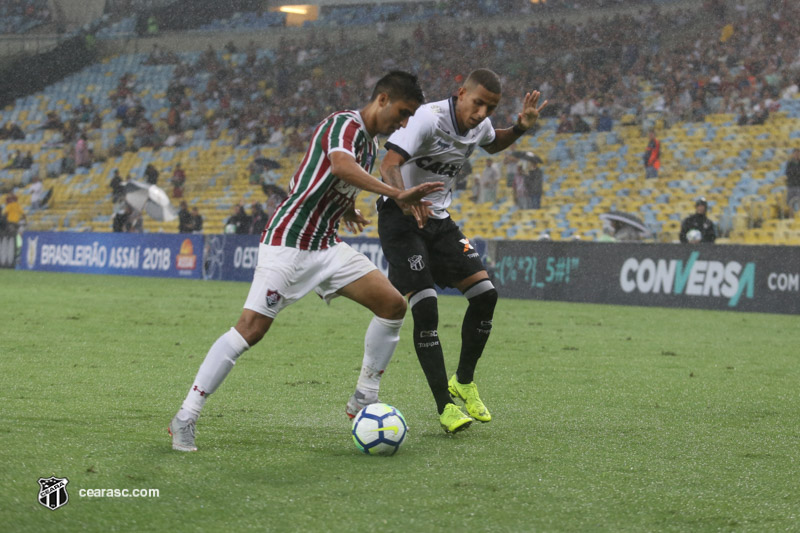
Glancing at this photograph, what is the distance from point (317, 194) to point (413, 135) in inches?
33.6

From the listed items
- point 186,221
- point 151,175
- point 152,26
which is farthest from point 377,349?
point 152,26

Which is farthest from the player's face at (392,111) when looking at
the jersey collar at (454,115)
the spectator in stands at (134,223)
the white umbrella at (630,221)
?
the spectator in stands at (134,223)

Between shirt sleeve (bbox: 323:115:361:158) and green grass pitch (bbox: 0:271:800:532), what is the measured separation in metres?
1.37

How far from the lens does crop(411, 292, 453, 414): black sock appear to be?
17.1 ft

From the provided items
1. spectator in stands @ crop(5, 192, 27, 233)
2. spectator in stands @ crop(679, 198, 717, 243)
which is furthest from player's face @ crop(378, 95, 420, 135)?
spectator in stands @ crop(5, 192, 27, 233)

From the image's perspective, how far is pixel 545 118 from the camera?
26.5 metres

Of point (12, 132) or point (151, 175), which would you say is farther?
point (12, 132)

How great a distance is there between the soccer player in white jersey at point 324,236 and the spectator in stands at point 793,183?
16829mm

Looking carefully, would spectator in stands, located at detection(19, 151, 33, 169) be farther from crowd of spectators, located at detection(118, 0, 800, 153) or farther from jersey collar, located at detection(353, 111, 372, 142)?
jersey collar, located at detection(353, 111, 372, 142)

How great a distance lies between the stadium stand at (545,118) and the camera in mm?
22344

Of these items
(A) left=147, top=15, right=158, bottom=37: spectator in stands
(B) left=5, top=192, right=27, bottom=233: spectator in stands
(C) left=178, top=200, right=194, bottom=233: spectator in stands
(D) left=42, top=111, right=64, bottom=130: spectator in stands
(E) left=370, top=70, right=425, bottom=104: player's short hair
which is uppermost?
(A) left=147, top=15, right=158, bottom=37: spectator in stands

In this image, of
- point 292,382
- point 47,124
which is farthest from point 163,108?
point 292,382

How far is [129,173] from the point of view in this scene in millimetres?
31656

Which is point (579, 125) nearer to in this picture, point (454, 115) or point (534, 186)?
point (534, 186)
